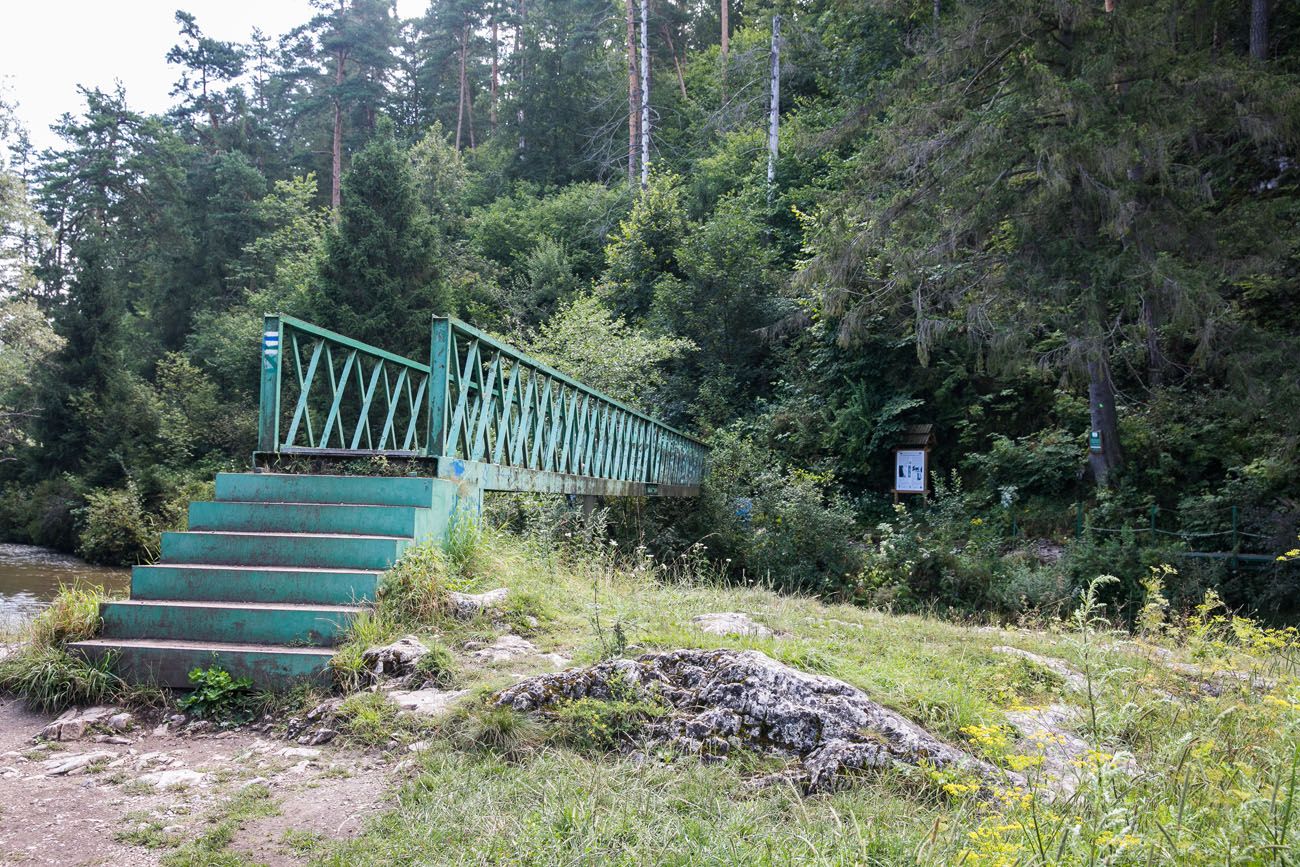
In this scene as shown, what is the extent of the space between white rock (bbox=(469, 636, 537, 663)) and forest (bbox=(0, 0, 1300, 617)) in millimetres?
5486

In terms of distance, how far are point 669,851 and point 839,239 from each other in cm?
1362

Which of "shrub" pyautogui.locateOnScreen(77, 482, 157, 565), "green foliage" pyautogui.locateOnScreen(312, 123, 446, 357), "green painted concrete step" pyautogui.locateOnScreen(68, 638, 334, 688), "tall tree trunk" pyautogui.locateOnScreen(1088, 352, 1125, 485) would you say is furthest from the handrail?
"shrub" pyautogui.locateOnScreen(77, 482, 157, 565)

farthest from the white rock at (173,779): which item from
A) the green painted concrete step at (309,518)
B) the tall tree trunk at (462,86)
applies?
the tall tree trunk at (462,86)

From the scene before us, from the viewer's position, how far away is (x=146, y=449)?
23.8 meters

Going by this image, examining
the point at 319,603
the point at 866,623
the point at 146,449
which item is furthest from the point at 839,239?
the point at 146,449

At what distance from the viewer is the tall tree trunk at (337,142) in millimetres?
37125

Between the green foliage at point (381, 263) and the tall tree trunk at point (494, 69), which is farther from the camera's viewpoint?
the tall tree trunk at point (494, 69)

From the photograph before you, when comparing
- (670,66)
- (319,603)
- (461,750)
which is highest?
(670,66)

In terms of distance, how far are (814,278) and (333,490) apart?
436 inches

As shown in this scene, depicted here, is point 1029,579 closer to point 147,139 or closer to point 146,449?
point 146,449

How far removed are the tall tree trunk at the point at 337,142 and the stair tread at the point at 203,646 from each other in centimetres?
3343

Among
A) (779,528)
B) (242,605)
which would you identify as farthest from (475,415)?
(779,528)

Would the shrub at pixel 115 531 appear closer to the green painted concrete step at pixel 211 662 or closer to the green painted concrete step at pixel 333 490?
the green painted concrete step at pixel 333 490

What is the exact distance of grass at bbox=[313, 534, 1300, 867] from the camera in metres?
2.29
